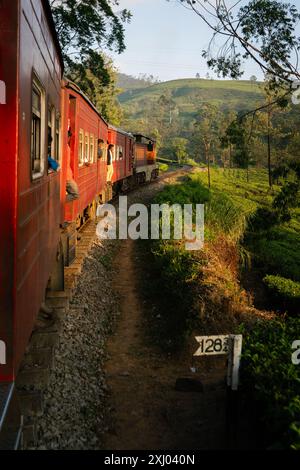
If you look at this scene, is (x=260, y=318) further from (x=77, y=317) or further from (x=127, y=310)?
(x=77, y=317)

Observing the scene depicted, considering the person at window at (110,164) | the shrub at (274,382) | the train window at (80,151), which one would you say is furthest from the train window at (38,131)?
the person at window at (110,164)

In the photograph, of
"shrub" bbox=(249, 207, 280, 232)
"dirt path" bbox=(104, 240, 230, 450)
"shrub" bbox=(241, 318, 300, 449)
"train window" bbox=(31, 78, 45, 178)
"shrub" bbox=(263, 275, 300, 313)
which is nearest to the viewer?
"train window" bbox=(31, 78, 45, 178)

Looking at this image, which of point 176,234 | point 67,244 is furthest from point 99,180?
point 67,244

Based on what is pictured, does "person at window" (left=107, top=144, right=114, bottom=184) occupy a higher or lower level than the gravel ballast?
higher

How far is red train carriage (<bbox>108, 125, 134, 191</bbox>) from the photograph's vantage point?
20.3m

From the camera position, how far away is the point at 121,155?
77.0 feet

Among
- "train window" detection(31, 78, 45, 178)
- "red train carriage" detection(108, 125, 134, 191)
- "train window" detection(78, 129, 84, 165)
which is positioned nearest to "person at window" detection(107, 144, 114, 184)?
"red train carriage" detection(108, 125, 134, 191)

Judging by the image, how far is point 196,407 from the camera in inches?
242

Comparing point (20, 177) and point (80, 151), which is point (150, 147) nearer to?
point (80, 151)

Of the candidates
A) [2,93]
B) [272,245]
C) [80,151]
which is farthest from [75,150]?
[272,245]

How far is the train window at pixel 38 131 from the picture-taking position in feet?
12.8

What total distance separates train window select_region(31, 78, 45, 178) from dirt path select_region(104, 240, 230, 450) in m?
3.21

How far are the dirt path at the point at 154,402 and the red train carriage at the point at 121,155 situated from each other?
12.6 metres

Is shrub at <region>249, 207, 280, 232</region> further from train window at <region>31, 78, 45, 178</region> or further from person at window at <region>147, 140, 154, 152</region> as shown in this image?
person at window at <region>147, 140, 154, 152</region>
